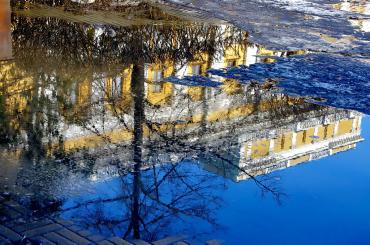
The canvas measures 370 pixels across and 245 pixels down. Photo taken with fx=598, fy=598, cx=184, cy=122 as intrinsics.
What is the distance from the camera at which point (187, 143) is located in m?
7.80

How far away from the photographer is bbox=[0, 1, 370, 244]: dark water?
231 inches

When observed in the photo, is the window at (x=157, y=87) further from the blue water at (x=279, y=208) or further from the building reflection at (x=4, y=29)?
the blue water at (x=279, y=208)

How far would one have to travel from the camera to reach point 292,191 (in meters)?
6.72

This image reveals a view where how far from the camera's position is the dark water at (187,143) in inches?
231

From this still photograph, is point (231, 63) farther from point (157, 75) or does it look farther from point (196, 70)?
point (157, 75)

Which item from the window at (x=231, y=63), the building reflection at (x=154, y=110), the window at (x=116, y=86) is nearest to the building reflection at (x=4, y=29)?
the building reflection at (x=154, y=110)

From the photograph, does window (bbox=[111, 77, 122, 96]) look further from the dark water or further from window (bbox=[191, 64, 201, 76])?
window (bbox=[191, 64, 201, 76])

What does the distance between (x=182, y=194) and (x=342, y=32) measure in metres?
14.2

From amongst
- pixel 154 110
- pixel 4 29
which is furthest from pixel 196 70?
pixel 4 29

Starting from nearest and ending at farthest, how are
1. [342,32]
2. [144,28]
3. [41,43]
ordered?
[41,43] < [144,28] < [342,32]

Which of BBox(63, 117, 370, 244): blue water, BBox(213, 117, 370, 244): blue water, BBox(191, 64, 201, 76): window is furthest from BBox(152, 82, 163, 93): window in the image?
BBox(213, 117, 370, 244): blue water

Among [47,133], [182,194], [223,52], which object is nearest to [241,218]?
[182,194]

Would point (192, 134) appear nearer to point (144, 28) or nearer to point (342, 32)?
point (144, 28)

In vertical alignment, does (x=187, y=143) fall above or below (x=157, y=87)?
below
